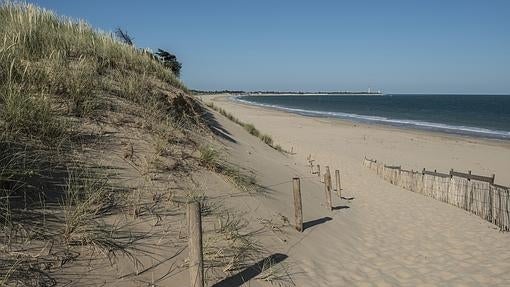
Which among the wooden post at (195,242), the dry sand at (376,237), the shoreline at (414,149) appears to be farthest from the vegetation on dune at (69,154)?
the shoreline at (414,149)

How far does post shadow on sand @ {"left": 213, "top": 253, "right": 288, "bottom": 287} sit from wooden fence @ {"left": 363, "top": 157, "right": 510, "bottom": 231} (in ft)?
20.1

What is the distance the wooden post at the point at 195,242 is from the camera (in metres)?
4.12

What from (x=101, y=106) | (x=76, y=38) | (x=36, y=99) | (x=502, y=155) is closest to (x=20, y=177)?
(x=36, y=99)

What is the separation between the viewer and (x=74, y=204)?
15.5 feet

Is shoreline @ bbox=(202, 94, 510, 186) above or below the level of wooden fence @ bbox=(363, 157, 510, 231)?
below

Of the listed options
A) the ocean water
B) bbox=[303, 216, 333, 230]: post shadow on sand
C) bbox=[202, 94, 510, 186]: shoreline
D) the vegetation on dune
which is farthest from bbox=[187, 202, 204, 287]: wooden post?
the ocean water

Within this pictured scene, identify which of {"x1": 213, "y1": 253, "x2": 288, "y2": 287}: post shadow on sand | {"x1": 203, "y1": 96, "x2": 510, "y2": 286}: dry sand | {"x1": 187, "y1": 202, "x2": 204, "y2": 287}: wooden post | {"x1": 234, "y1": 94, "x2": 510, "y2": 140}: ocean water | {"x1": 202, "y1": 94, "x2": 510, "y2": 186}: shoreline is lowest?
{"x1": 234, "y1": 94, "x2": 510, "y2": 140}: ocean water

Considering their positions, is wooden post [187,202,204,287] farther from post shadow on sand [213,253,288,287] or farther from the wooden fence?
the wooden fence

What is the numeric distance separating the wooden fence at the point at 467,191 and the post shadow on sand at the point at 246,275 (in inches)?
241

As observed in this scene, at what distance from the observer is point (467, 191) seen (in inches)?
440

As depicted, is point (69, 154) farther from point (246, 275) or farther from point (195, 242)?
point (246, 275)

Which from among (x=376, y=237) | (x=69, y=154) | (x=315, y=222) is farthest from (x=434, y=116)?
(x=69, y=154)

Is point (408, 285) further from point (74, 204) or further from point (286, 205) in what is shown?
point (74, 204)

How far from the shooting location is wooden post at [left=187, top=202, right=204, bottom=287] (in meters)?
4.12
